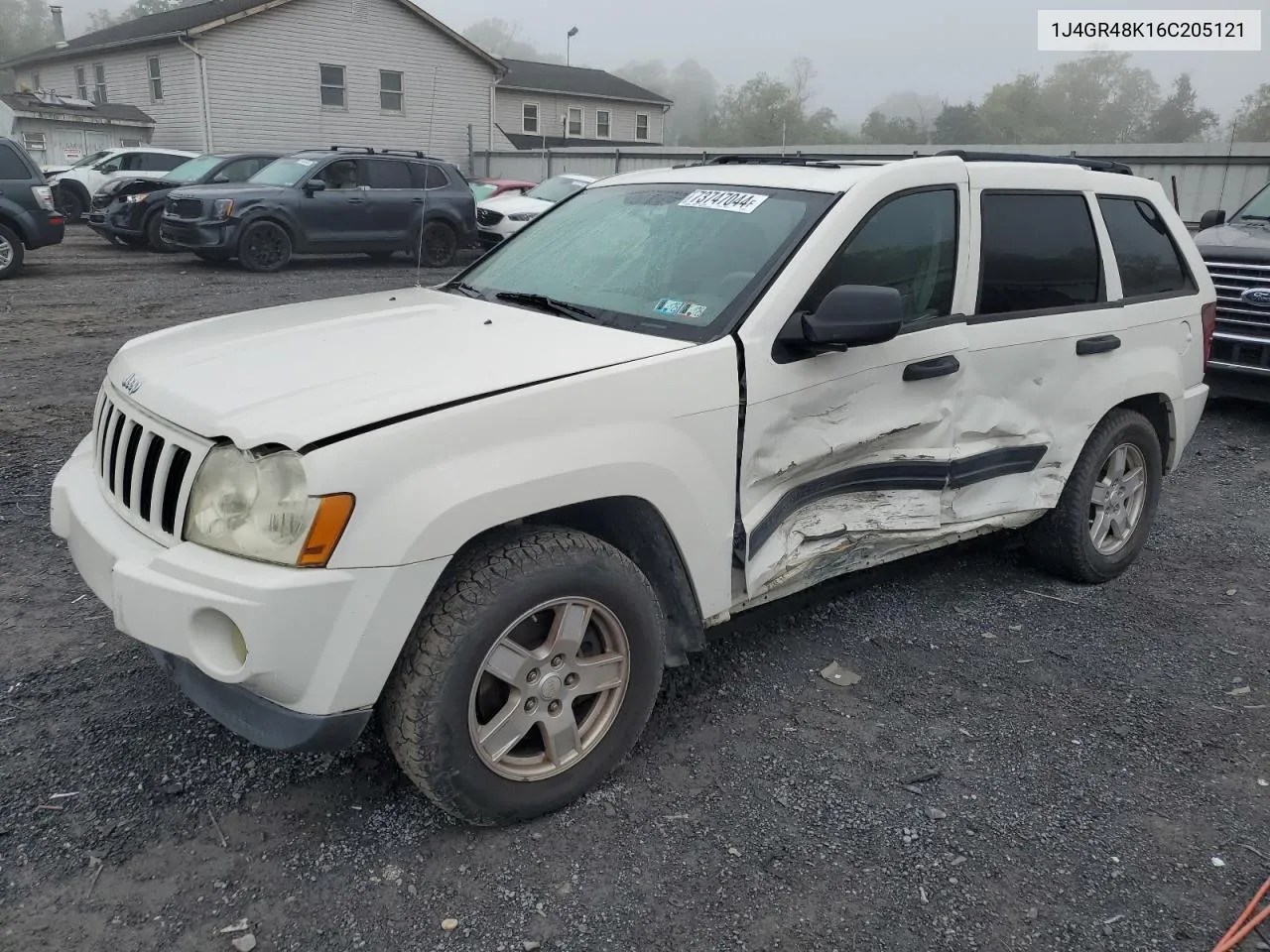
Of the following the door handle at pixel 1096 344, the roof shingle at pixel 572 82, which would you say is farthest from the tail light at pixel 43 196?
the roof shingle at pixel 572 82

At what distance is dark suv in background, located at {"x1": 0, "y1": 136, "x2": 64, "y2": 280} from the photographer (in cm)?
1189

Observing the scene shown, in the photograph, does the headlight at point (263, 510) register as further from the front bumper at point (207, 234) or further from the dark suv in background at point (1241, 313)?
the front bumper at point (207, 234)

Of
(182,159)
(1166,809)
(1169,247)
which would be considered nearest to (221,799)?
(1166,809)

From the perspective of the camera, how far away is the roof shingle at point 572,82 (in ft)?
123

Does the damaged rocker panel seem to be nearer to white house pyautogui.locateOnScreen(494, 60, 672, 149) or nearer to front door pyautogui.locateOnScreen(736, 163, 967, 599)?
front door pyautogui.locateOnScreen(736, 163, 967, 599)

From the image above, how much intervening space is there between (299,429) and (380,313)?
1.21 meters

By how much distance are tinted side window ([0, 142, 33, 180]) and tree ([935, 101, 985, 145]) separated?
57.2 meters

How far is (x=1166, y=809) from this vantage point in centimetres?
296

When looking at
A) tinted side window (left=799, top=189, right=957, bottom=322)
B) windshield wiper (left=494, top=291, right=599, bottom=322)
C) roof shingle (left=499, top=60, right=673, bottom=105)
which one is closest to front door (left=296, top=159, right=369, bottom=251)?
windshield wiper (left=494, top=291, right=599, bottom=322)

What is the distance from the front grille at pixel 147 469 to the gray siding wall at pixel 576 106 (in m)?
35.3

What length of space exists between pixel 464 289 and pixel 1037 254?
231cm

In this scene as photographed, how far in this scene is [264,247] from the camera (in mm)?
14258

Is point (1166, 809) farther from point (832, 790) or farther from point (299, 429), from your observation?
point (299, 429)

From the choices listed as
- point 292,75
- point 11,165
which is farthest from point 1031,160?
point 292,75
